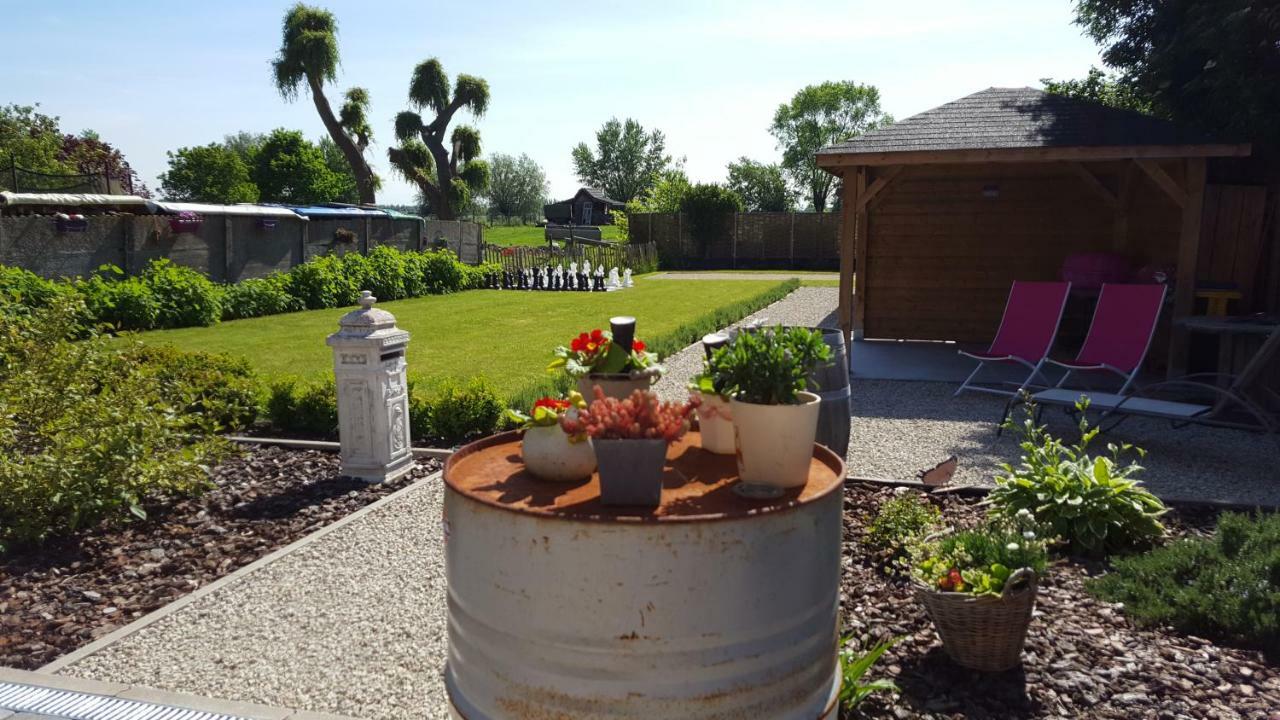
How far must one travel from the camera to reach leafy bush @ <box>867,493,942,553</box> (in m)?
4.14

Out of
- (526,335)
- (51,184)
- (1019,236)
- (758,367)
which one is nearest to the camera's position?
(758,367)

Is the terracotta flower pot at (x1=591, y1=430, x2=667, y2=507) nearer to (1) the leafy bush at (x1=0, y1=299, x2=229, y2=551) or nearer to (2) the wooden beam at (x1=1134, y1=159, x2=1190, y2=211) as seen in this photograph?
(1) the leafy bush at (x1=0, y1=299, x2=229, y2=551)

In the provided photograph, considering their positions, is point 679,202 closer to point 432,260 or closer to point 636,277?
point 636,277

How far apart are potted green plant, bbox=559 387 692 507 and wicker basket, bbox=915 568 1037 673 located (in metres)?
1.51

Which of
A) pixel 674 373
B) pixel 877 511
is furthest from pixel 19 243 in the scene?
pixel 877 511

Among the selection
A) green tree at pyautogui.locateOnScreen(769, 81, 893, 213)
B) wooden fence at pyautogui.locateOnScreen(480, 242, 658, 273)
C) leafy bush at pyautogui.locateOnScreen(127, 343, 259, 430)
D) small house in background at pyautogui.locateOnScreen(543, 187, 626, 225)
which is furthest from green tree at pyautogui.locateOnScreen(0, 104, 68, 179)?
green tree at pyautogui.locateOnScreen(769, 81, 893, 213)

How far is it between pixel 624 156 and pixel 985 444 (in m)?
73.9

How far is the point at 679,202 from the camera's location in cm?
3094

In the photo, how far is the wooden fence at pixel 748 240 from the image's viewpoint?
30.9 metres

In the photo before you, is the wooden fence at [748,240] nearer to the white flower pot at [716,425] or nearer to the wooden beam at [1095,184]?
the wooden beam at [1095,184]

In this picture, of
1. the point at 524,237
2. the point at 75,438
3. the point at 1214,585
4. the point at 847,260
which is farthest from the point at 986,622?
the point at 524,237

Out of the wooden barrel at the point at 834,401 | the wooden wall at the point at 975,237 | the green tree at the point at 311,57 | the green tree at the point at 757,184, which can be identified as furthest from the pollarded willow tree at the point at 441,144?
the wooden barrel at the point at 834,401

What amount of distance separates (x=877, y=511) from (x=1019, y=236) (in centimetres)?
786

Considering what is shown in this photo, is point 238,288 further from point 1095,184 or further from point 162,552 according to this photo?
point 1095,184
